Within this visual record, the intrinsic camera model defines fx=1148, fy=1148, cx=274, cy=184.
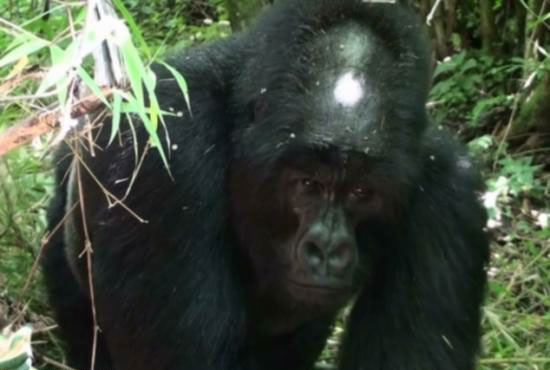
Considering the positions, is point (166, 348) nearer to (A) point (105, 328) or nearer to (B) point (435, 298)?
(A) point (105, 328)

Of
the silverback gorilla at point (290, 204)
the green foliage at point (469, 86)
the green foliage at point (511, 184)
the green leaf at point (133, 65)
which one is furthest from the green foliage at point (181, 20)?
the green leaf at point (133, 65)

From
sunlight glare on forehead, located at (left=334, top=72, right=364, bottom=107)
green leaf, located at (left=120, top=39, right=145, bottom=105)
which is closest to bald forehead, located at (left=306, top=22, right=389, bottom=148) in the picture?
sunlight glare on forehead, located at (left=334, top=72, right=364, bottom=107)

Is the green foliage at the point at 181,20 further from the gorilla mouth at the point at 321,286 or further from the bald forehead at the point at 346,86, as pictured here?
the gorilla mouth at the point at 321,286

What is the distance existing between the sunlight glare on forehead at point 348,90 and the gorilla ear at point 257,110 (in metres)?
0.23

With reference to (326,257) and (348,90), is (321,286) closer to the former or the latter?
(326,257)

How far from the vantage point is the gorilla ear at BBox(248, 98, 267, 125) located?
133 inches

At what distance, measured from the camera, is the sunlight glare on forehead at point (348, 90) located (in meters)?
3.27

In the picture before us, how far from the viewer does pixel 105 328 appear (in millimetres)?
3578

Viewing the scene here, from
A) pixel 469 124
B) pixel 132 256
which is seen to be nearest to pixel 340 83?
pixel 132 256

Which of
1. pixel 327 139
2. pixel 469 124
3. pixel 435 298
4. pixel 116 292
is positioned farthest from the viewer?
pixel 469 124

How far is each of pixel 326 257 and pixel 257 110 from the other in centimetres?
49

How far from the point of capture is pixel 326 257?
3.28 m

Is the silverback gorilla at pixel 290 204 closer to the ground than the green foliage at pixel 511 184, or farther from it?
farther from it

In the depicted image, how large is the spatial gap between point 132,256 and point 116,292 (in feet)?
0.41
